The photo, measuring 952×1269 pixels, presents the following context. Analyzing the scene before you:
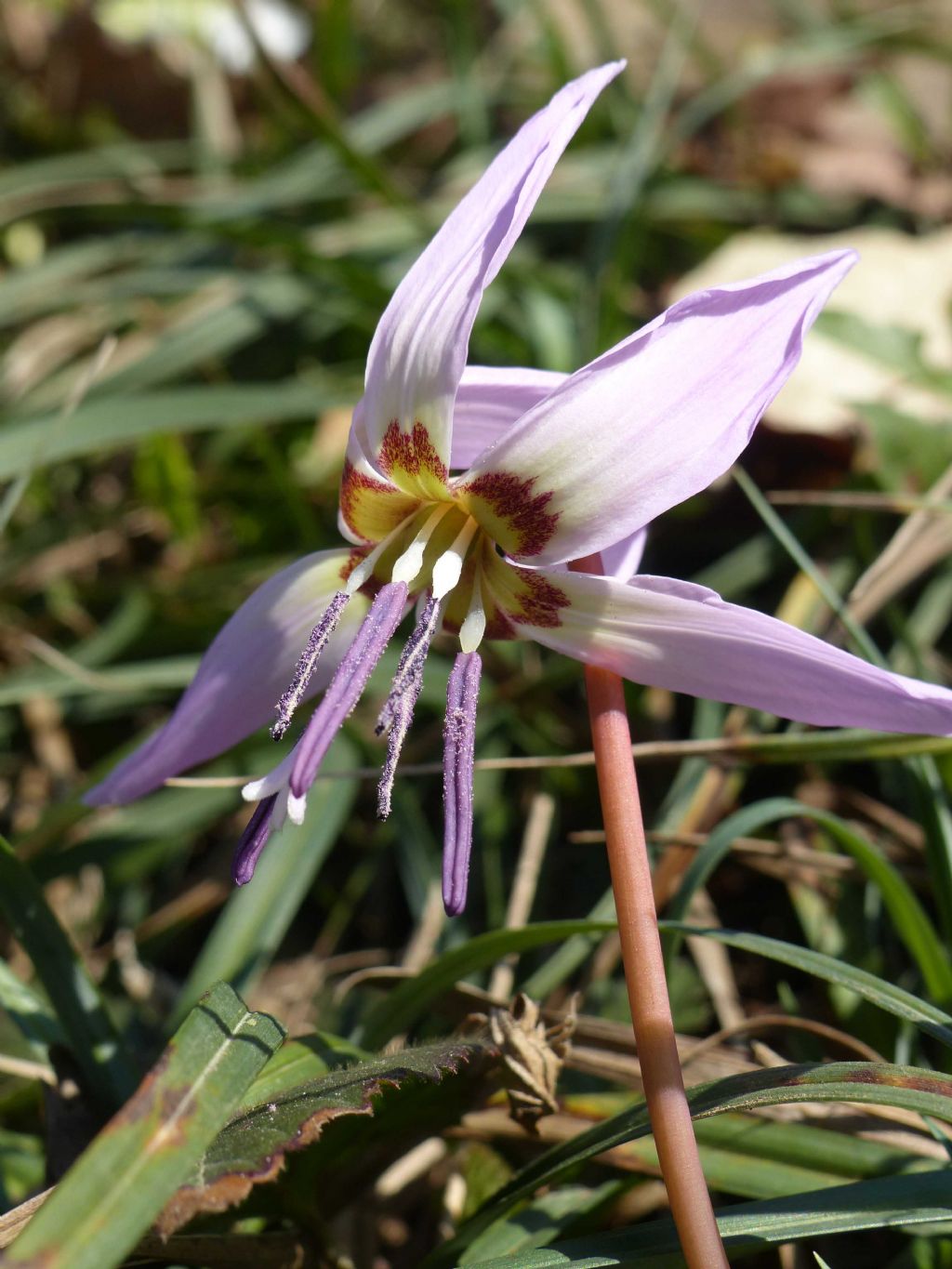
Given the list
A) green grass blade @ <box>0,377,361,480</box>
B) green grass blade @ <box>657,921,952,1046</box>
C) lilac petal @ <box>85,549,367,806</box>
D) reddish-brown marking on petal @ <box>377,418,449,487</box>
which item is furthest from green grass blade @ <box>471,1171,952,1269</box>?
green grass blade @ <box>0,377,361,480</box>

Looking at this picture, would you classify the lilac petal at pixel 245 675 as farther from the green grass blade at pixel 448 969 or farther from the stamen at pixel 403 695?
the green grass blade at pixel 448 969

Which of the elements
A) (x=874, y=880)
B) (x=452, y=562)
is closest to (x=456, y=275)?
(x=452, y=562)

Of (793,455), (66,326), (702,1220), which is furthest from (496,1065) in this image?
(66,326)

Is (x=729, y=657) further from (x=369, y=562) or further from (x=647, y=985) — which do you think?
(x=369, y=562)

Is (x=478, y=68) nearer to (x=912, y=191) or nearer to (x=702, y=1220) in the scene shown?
(x=912, y=191)

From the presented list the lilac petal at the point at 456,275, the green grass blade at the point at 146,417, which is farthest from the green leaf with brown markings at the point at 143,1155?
the green grass blade at the point at 146,417
